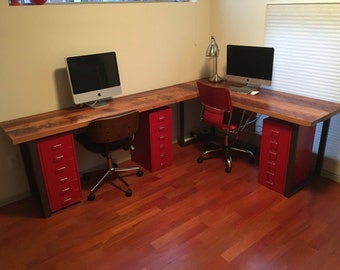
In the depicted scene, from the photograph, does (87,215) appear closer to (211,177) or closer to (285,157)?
(211,177)

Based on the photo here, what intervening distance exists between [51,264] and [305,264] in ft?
5.65

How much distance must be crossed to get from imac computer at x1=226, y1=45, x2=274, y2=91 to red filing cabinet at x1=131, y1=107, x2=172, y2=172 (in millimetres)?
862

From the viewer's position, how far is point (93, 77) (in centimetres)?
288

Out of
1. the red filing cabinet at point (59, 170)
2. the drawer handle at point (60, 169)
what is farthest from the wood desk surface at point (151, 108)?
the drawer handle at point (60, 169)

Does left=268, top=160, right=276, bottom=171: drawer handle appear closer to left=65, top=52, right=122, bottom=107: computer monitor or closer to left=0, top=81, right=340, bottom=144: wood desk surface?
left=0, top=81, right=340, bottom=144: wood desk surface

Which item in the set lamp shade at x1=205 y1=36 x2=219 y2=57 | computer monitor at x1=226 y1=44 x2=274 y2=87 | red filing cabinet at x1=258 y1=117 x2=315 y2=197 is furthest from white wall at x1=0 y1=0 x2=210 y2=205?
red filing cabinet at x1=258 y1=117 x2=315 y2=197

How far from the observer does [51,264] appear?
2.19 m

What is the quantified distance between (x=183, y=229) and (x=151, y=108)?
115 centimetres

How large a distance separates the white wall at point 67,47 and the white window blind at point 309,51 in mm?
997

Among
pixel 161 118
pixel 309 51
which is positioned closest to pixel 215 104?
pixel 161 118

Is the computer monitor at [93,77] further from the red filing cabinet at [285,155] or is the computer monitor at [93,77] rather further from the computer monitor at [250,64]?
the red filing cabinet at [285,155]

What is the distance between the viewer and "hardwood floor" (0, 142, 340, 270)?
86.3 inches

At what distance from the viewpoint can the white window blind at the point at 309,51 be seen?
279 cm

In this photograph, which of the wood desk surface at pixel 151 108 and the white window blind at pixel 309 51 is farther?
the white window blind at pixel 309 51
